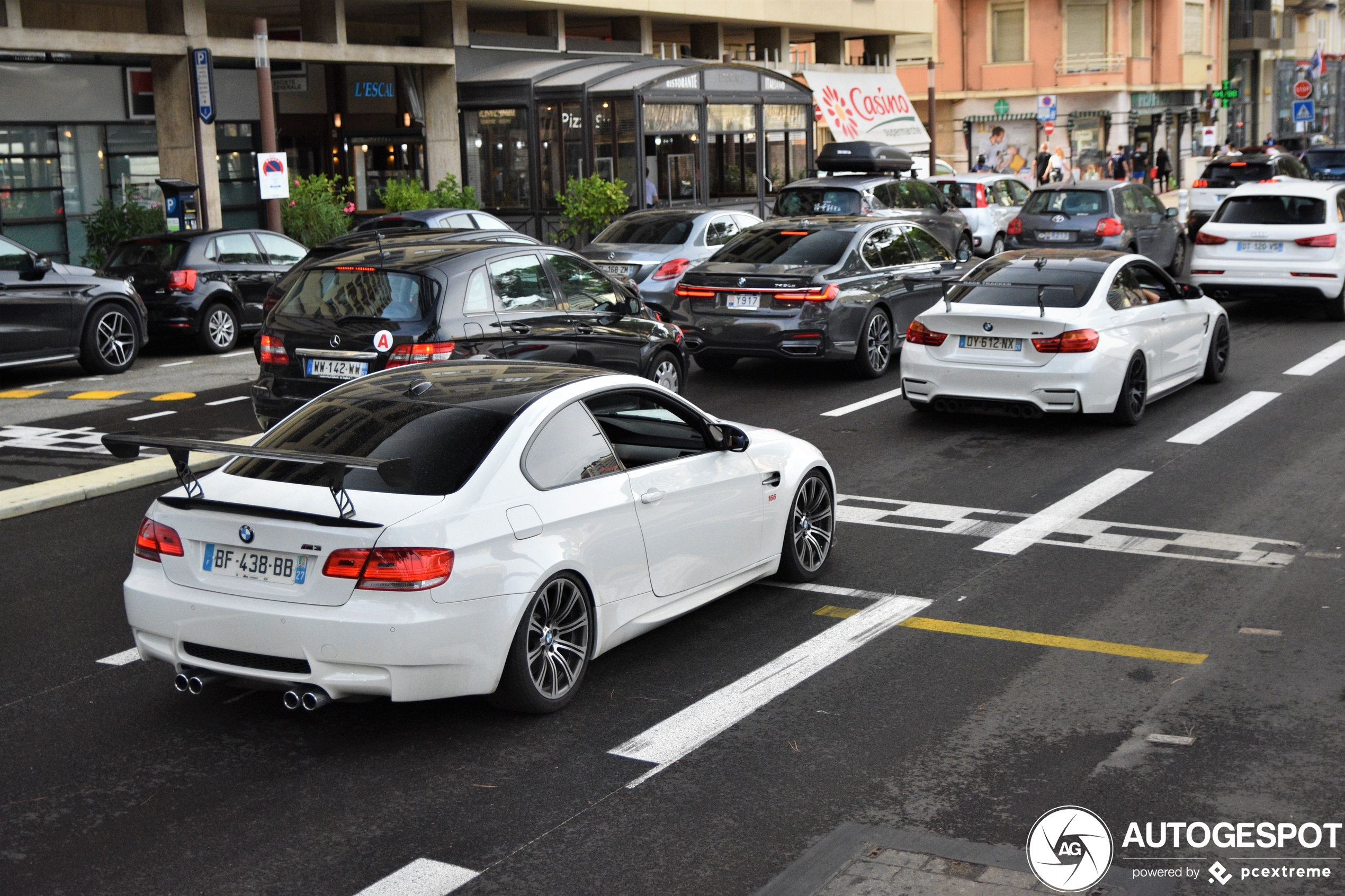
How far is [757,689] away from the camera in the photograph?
6594 millimetres

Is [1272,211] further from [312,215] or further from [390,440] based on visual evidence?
[390,440]

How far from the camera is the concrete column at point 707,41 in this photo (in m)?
39.4

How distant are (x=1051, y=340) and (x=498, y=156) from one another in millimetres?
21553

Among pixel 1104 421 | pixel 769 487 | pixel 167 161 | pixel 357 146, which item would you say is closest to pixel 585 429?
pixel 769 487

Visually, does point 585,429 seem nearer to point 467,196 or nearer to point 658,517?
point 658,517

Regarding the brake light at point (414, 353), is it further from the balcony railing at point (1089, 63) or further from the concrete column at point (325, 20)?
the balcony railing at point (1089, 63)

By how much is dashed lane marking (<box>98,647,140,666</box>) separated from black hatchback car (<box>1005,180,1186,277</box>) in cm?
1751

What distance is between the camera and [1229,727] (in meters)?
5.98

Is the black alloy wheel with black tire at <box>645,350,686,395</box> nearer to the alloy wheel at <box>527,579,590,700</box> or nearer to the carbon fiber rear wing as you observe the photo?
the alloy wheel at <box>527,579,590,700</box>

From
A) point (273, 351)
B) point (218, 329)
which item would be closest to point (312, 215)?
point (218, 329)

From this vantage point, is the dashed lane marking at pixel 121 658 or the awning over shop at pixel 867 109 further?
the awning over shop at pixel 867 109

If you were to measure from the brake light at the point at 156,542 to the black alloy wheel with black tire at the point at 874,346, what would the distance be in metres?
10.2

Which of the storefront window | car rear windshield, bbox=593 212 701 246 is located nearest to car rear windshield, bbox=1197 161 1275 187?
the storefront window

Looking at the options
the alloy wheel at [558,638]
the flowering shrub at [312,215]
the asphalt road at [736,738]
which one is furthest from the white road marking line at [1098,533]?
the flowering shrub at [312,215]
